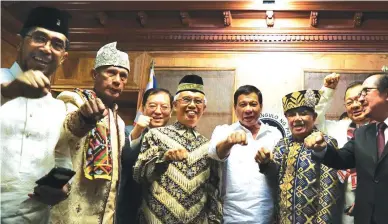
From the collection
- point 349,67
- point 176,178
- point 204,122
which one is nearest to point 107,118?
point 176,178

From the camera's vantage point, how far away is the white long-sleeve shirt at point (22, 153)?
158cm

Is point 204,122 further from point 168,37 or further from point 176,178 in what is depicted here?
point 176,178

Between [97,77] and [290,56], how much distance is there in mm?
2608

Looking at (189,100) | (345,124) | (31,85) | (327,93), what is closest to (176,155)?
(189,100)

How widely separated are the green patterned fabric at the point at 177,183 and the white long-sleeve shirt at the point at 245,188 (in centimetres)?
11

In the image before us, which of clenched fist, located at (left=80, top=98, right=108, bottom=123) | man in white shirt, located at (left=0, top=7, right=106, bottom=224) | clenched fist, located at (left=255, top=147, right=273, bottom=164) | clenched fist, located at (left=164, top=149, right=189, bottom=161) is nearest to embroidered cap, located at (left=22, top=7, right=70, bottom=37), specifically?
man in white shirt, located at (left=0, top=7, right=106, bottom=224)

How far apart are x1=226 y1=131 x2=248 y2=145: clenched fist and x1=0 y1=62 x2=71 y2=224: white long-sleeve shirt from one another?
83 cm

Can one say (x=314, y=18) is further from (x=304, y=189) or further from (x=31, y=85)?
(x=31, y=85)

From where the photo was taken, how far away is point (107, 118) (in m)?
2.17

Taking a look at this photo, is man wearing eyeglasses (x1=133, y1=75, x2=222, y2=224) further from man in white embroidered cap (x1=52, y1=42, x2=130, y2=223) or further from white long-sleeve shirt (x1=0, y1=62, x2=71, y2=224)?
white long-sleeve shirt (x1=0, y1=62, x2=71, y2=224)

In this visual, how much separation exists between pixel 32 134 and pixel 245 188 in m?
1.20

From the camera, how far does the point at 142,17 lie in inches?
176

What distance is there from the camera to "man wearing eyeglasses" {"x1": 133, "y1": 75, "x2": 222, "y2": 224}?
83.1 inches

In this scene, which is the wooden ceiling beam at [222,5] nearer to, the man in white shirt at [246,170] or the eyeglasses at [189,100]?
the man in white shirt at [246,170]
